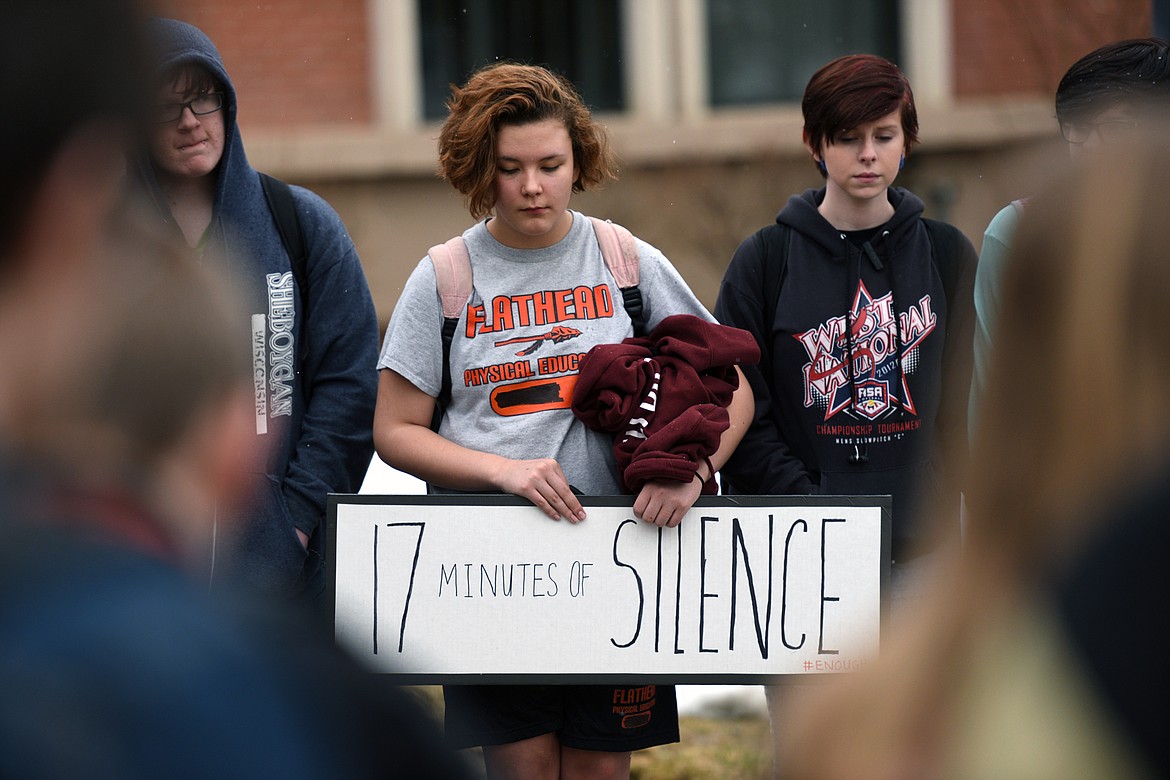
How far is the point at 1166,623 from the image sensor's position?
37.3 inches

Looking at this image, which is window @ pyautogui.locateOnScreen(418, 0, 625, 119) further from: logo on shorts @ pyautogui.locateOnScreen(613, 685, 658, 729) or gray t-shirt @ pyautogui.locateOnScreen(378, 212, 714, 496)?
logo on shorts @ pyautogui.locateOnScreen(613, 685, 658, 729)

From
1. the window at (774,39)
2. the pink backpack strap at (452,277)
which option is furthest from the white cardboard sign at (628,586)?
the window at (774,39)

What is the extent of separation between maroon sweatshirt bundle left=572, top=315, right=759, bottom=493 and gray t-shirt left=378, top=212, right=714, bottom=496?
0.22 ft

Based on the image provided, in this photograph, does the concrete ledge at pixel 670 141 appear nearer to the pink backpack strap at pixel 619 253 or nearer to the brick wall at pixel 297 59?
the brick wall at pixel 297 59

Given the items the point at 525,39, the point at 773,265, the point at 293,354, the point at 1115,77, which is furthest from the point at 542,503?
the point at 525,39

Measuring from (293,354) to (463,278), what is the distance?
518 mm

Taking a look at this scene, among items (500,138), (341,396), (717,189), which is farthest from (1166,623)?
(717,189)

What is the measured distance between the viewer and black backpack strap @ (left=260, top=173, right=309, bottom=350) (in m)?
3.40

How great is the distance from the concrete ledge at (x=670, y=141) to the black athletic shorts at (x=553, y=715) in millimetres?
6636

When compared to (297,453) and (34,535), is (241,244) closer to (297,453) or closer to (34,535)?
(297,453)

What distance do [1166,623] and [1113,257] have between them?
0.29 metres

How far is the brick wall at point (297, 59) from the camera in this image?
980cm

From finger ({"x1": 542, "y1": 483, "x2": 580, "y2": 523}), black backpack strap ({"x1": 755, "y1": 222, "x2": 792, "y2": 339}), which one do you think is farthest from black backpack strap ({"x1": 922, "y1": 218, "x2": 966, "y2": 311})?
finger ({"x1": 542, "y1": 483, "x2": 580, "y2": 523})

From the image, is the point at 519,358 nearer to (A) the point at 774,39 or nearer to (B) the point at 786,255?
(B) the point at 786,255
